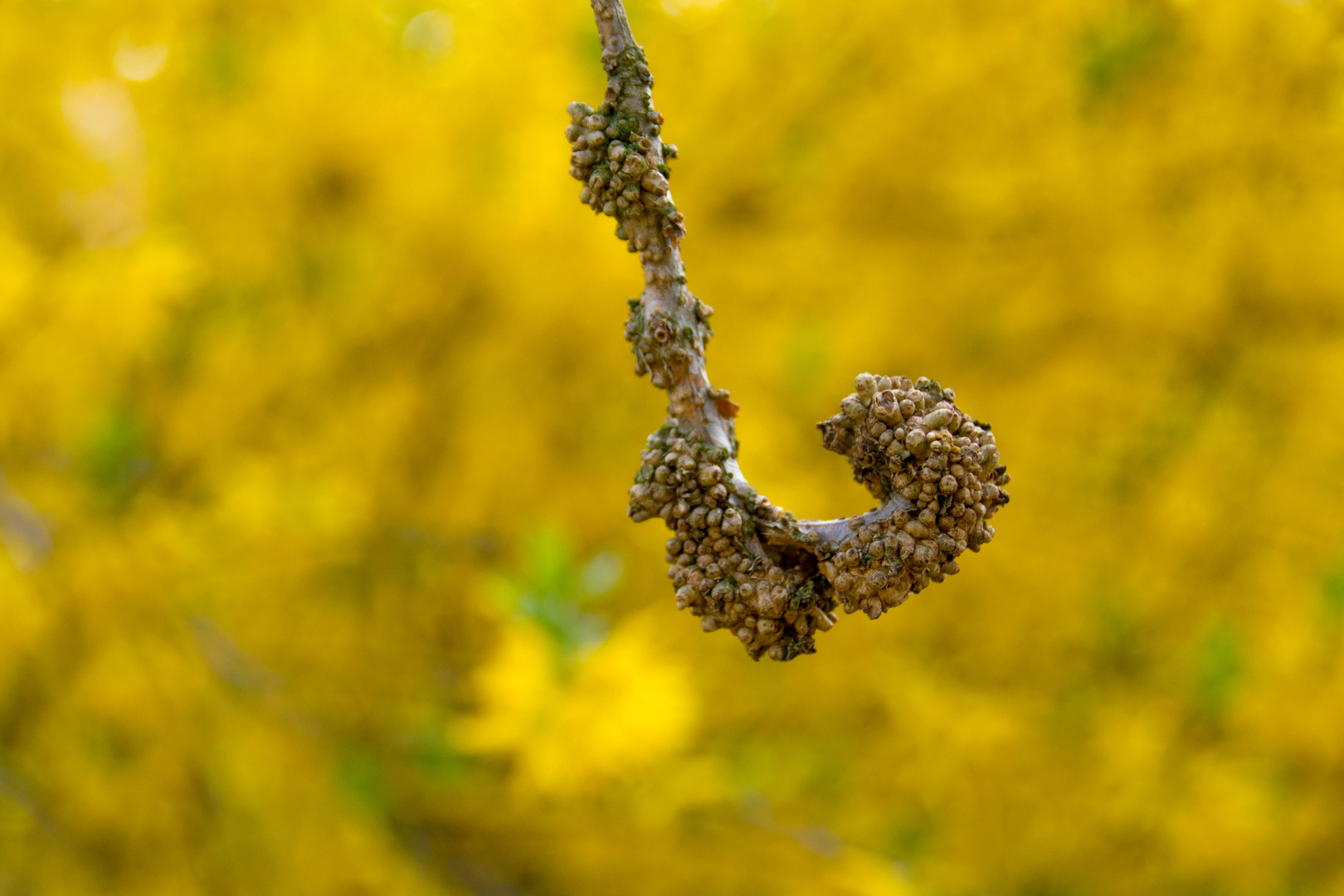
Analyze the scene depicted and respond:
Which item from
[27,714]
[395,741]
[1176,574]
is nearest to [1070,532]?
[1176,574]

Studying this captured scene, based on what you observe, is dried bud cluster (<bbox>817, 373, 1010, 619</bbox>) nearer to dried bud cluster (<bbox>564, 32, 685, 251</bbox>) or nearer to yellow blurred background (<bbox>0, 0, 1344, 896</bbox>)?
dried bud cluster (<bbox>564, 32, 685, 251</bbox>)

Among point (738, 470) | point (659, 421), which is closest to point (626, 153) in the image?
point (738, 470)

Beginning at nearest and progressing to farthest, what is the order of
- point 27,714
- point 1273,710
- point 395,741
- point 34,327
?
1. point 34,327
2. point 1273,710
3. point 395,741
4. point 27,714

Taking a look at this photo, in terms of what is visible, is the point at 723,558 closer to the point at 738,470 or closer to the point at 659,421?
the point at 738,470

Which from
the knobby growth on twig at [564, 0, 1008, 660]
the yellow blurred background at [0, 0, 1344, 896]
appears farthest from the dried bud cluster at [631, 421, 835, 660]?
the yellow blurred background at [0, 0, 1344, 896]

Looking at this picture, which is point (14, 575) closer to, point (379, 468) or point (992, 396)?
point (379, 468)

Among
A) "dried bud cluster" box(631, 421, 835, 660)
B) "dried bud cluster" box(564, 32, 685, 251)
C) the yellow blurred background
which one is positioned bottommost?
"dried bud cluster" box(631, 421, 835, 660)

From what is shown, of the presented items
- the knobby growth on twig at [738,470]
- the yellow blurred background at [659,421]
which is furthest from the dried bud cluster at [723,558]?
the yellow blurred background at [659,421]
